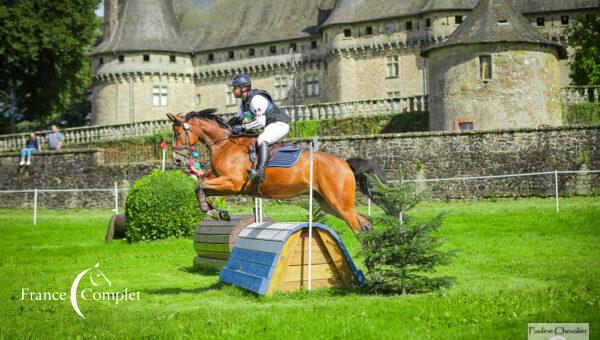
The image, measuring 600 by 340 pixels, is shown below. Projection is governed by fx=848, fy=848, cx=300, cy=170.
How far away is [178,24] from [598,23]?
34.8m

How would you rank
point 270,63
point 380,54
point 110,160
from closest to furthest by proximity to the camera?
point 110,160, point 380,54, point 270,63

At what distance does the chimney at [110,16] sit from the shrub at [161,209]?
45652 millimetres

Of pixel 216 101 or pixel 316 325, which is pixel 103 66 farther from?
pixel 316 325

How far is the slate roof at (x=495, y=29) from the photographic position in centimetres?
3778

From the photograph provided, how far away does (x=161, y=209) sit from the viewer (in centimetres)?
2270

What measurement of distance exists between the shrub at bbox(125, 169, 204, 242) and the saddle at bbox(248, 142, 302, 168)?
959 centimetres

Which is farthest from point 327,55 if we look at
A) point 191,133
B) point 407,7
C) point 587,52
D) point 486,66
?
point 191,133

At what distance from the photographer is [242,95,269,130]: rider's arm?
13.5 meters

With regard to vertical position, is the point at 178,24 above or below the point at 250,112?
above

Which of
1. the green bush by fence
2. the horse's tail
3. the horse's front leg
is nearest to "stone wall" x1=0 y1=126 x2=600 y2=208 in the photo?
the green bush by fence

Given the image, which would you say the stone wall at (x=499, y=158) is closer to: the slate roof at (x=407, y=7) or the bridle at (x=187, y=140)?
the bridle at (x=187, y=140)

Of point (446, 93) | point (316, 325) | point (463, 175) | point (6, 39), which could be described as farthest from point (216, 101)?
point (316, 325)

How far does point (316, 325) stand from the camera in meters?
10.1

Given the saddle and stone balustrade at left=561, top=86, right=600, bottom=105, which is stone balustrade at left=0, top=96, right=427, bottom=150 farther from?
the saddle
